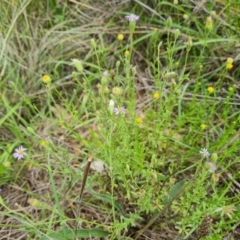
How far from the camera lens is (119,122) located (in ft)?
4.10

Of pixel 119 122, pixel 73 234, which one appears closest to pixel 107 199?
pixel 73 234

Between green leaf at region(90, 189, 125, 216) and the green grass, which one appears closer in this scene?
the green grass

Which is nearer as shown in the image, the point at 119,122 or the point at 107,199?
the point at 119,122

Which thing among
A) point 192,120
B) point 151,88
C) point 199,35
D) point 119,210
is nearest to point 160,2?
point 199,35

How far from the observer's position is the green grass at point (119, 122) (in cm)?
127

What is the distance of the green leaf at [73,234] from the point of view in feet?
4.29

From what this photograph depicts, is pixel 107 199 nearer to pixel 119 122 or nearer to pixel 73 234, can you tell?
pixel 73 234

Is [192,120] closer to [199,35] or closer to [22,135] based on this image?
[199,35]

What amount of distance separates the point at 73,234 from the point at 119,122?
1.12 feet

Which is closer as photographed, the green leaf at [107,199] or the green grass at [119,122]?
the green grass at [119,122]

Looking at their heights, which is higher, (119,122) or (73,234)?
(119,122)

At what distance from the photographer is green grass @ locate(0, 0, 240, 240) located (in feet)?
4.18

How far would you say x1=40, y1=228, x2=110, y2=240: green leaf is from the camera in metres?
1.31

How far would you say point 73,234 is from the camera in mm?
1316
